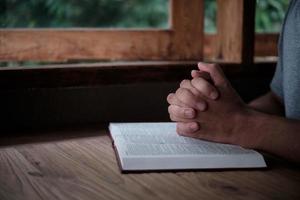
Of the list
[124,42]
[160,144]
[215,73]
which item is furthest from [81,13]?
[160,144]

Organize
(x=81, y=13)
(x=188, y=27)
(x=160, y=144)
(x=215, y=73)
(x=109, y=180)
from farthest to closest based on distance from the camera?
(x=81, y=13)
(x=188, y=27)
(x=215, y=73)
(x=160, y=144)
(x=109, y=180)

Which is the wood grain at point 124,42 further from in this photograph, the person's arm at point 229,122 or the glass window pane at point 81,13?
the person's arm at point 229,122

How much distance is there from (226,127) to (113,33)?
2.74ft

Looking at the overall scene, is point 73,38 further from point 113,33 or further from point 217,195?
point 217,195

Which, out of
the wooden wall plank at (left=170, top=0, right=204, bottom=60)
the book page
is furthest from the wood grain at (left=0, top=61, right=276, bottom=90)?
the book page

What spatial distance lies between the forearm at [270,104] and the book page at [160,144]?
434 mm

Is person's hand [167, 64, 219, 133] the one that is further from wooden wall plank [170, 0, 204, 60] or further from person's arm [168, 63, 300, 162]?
wooden wall plank [170, 0, 204, 60]

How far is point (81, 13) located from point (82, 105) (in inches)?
66.8

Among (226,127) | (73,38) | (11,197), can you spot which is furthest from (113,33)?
(11,197)

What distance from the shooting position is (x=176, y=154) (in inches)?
38.4

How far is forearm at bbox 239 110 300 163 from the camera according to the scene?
104cm

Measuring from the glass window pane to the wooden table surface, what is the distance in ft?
2.86

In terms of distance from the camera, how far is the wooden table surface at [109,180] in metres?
0.82

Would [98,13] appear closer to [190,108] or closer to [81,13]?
[81,13]
